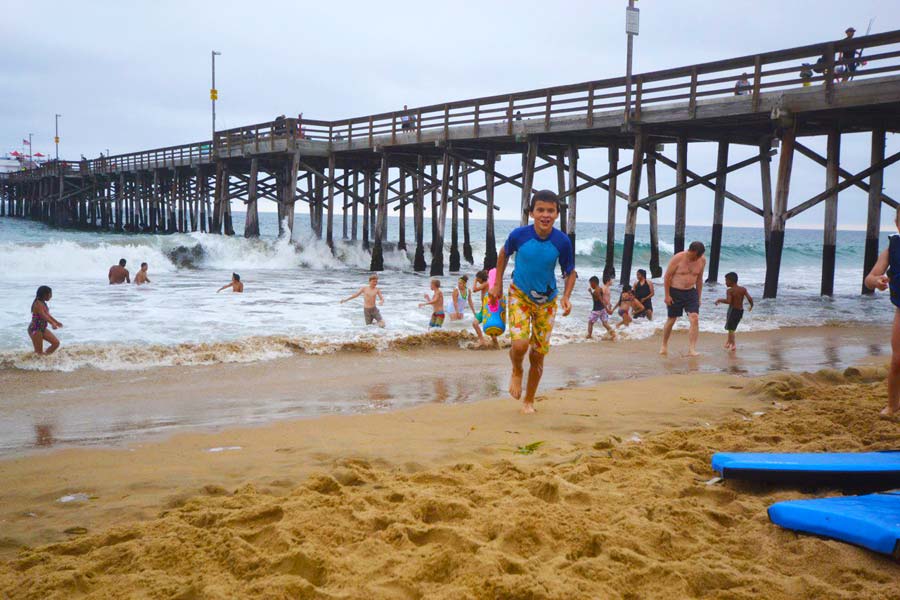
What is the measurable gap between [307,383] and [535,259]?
10.1 ft

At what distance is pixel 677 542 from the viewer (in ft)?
7.99

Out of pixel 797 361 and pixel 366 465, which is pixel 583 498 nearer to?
pixel 366 465

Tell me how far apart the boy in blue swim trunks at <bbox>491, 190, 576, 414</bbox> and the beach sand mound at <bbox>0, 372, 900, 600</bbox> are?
5.17ft

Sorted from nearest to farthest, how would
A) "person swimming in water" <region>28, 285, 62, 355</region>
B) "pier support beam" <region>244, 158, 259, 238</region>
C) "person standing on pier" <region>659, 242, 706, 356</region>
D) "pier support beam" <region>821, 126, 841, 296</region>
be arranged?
"person swimming in water" <region>28, 285, 62, 355</region> → "person standing on pier" <region>659, 242, 706, 356</region> → "pier support beam" <region>821, 126, 841, 296</region> → "pier support beam" <region>244, 158, 259, 238</region>

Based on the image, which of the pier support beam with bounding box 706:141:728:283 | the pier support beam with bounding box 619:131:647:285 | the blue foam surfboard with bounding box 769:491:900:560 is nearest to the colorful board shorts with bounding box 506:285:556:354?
the blue foam surfboard with bounding box 769:491:900:560

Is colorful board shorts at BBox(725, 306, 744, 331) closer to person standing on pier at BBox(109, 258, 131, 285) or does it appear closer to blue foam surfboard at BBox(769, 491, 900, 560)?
blue foam surfboard at BBox(769, 491, 900, 560)

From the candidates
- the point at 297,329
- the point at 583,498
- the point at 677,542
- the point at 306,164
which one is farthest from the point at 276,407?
the point at 306,164

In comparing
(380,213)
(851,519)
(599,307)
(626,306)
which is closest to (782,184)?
(626,306)

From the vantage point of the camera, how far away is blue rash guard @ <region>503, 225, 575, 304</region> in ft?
15.8

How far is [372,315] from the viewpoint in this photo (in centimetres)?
1103

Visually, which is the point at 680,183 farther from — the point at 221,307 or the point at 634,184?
the point at 221,307

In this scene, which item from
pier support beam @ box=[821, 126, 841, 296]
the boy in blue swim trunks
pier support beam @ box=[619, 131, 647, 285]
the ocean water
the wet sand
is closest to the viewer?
the boy in blue swim trunks

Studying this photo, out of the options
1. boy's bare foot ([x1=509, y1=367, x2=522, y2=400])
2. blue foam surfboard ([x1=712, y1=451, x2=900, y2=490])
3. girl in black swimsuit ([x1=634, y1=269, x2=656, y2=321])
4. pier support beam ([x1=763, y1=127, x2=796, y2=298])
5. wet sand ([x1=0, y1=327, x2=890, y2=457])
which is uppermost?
pier support beam ([x1=763, y1=127, x2=796, y2=298])

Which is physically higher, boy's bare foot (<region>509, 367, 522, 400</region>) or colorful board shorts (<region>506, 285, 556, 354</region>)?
colorful board shorts (<region>506, 285, 556, 354</region>)
